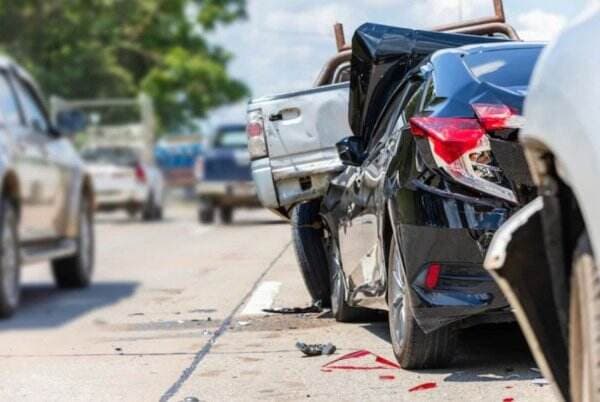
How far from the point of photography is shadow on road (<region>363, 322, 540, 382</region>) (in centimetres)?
792

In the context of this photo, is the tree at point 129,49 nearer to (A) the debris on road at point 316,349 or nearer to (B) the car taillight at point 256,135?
(B) the car taillight at point 256,135

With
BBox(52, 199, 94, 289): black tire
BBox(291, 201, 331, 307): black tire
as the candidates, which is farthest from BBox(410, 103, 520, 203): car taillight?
BBox(52, 199, 94, 289): black tire

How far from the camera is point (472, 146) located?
7.47 meters

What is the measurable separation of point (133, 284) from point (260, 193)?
17.1 ft

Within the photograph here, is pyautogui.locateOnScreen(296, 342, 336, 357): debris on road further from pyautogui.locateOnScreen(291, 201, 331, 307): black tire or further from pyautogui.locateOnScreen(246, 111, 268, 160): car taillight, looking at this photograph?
pyautogui.locateOnScreen(246, 111, 268, 160): car taillight

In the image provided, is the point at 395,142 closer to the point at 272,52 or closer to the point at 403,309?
the point at 403,309

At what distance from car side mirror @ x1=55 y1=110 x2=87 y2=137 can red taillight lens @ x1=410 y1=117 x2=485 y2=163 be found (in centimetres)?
787

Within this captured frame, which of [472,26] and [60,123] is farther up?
[472,26]

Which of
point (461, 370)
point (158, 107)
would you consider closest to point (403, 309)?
point (461, 370)

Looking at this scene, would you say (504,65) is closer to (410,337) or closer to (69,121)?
(410,337)

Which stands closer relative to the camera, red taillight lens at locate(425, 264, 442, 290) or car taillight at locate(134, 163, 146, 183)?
red taillight lens at locate(425, 264, 442, 290)

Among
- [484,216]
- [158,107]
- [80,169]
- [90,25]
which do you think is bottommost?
[158,107]

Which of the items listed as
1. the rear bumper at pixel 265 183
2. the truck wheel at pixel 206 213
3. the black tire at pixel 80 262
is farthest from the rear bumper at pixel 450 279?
the truck wheel at pixel 206 213

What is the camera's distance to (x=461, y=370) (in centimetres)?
809
